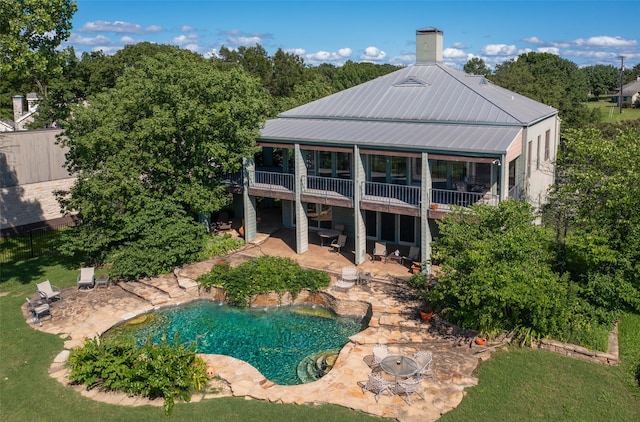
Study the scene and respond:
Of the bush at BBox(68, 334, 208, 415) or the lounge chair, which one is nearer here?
the bush at BBox(68, 334, 208, 415)

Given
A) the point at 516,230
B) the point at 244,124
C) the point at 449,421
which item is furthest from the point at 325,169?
the point at 449,421

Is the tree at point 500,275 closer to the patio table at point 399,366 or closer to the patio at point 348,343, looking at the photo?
the patio at point 348,343

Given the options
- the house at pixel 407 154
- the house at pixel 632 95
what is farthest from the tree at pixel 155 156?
the house at pixel 632 95

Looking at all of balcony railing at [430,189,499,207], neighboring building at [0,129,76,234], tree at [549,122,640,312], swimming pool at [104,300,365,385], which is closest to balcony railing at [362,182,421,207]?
balcony railing at [430,189,499,207]

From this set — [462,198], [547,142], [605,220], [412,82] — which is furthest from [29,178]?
[605,220]

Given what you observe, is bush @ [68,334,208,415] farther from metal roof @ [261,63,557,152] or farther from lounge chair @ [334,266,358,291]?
metal roof @ [261,63,557,152]

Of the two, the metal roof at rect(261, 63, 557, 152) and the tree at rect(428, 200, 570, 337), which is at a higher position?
the metal roof at rect(261, 63, 557, 152)

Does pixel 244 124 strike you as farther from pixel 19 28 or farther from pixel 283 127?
pixel 19 28
